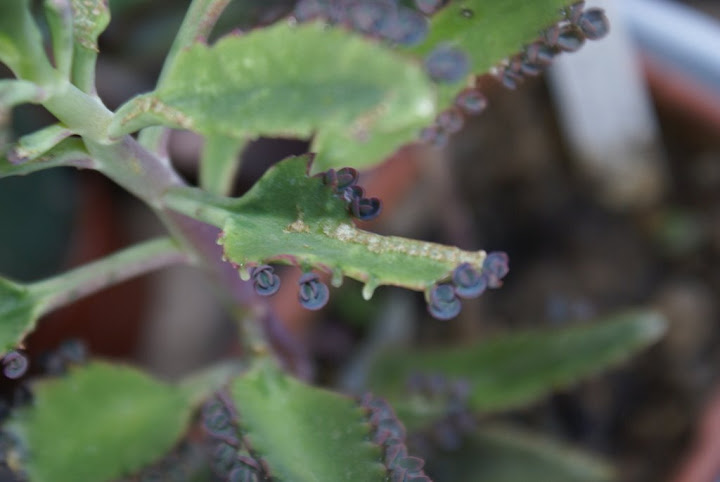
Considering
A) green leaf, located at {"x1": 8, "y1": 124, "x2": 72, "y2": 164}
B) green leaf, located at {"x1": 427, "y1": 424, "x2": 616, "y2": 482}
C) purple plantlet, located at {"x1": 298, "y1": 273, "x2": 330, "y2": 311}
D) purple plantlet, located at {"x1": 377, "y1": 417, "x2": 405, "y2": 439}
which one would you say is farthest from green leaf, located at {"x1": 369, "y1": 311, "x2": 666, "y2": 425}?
green leaf, located at {"x1": 8, "y1": 124, "x2": 72, "y2": 164}

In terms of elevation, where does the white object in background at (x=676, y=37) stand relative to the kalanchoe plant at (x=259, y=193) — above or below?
below

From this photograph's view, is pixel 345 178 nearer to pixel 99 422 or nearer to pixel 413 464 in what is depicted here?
pixel 413 464

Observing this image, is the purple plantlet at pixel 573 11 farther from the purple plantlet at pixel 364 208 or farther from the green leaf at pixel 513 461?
the green leaf at pixel 513 461

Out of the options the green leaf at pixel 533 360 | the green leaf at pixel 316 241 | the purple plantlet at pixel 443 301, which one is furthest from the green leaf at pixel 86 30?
the green leaf at pixel 533 360

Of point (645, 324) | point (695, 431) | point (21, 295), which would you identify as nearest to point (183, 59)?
point (21, 295)

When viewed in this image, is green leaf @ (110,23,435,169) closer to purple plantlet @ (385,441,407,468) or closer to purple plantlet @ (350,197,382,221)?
purple plantlet @ (350,197,382,221)

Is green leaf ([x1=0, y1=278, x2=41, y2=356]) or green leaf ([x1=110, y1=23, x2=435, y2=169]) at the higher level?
green leaf ([x1=110, y1=23, x2=435, y2=169])

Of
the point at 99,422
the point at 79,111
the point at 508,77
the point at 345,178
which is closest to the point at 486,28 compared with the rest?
the point at 508,77
